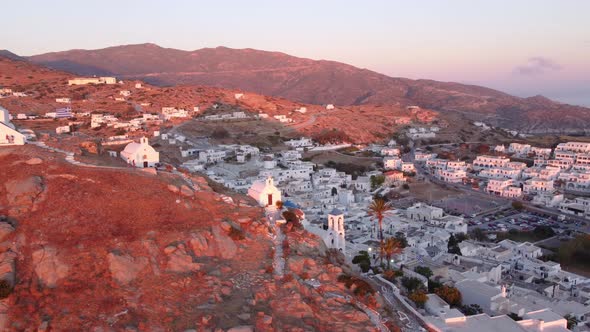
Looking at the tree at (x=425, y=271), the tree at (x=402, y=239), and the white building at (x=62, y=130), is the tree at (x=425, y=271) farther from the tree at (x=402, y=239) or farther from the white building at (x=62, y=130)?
the white building at (x=62, y=130)

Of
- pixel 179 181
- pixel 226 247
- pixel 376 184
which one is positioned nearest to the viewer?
pixel 226 247

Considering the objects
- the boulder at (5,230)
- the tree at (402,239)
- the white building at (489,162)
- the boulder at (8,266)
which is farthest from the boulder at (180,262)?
the white building at (489,162)

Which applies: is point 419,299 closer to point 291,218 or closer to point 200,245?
point 291,218

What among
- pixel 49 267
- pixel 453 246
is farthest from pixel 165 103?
pixel 49 267

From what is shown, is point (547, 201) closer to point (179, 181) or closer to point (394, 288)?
point (394, 288)

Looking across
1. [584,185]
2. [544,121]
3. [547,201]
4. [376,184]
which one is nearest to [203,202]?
[376,184]

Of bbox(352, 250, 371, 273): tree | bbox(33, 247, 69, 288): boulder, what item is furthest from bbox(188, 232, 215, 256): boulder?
bbox(352, 250, 371, 273): tree
